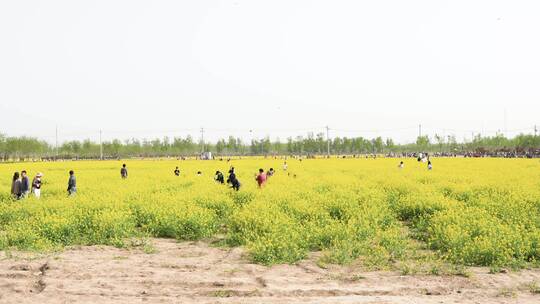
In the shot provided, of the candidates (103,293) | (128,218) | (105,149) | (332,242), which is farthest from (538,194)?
(105,149)

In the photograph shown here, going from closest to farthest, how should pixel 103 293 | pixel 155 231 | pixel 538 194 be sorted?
pixel 103 293 < pixel 155 231 < pixel 538 194

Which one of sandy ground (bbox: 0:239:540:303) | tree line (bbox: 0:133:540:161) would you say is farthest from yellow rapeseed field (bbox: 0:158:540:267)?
tree line (bbox: 0:133:540:161)

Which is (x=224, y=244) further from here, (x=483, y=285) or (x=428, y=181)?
(x=428, y=181)

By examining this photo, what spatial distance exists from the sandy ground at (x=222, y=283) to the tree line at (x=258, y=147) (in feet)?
410

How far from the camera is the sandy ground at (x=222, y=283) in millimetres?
8805

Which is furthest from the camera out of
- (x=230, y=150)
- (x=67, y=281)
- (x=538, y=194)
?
(x=230, y=150)

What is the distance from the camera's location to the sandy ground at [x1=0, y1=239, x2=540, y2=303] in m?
8.80

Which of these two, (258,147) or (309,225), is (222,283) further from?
(258,147)

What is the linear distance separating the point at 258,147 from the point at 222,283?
542ft

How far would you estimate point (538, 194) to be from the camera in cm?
1950

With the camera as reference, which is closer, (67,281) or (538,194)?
(67,281)

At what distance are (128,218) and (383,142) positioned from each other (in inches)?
6741

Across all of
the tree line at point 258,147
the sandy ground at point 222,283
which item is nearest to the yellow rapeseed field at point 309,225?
the sandy ground at point 222,283

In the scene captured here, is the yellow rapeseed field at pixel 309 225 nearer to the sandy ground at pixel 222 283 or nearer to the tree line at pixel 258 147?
the sandy ground at pixel 222 283
